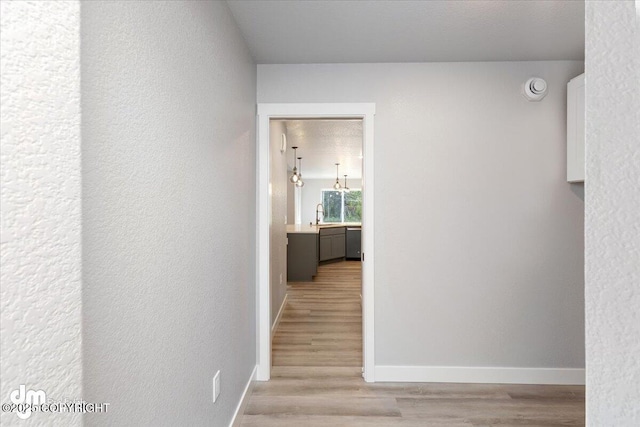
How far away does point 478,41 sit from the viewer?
243 centimetres

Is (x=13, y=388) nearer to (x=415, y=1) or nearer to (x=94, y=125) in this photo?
(x=94, y=125)

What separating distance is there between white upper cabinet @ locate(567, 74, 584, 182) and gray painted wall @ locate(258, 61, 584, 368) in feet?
0.32

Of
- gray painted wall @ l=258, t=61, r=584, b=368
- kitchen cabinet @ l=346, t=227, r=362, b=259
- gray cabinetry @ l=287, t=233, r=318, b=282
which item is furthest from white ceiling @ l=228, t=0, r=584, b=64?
kitchen cabinet @ l=346, t=227, r=362, b=259

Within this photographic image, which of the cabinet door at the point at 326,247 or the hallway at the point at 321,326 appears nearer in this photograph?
the hallway at the point at 321,326

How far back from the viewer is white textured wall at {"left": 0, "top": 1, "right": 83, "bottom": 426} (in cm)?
53

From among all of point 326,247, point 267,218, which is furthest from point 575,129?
point 326,247

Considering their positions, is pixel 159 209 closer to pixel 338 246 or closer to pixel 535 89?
pixel 535 89

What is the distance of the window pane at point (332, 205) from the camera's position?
11797mm

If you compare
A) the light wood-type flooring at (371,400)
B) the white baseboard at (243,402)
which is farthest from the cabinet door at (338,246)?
the white baseboard at (243,402)

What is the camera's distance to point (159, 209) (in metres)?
1.18

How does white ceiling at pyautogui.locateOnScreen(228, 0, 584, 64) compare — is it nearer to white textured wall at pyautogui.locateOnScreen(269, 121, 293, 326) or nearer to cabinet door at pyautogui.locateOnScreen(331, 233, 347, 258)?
white textured wall at pyautogui.locateOnScreen(269, 121, 293, 326)

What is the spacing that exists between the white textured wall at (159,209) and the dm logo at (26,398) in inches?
10.2

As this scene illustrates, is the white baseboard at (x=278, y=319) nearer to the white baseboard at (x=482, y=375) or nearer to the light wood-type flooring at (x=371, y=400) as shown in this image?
the light wood-type flooring at (x=371, y=400)

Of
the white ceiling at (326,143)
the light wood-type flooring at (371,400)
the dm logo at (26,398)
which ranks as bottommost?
the light wood-type flooring at (371,400)
